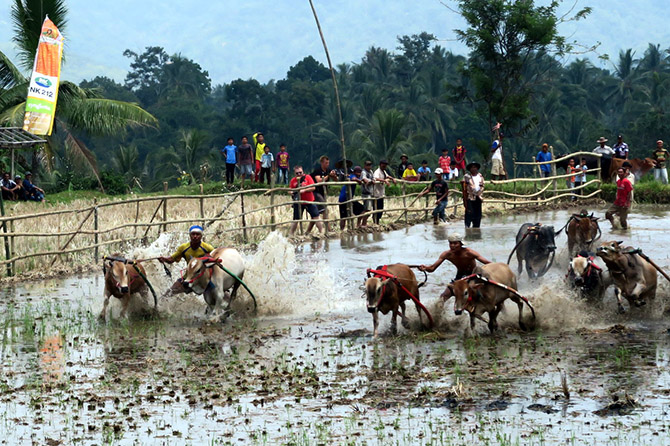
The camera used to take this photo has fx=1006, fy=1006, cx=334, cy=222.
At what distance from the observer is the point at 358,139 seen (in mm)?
51469

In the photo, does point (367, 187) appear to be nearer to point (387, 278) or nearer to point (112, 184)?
point (387, 278)

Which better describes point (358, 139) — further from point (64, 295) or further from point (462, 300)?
point (462, 300)

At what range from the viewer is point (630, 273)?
493 inches

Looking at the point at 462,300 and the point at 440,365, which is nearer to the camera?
the point at 440,365

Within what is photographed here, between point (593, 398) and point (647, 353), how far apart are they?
2.11 meters

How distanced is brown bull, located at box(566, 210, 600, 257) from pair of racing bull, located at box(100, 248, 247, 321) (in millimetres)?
5422

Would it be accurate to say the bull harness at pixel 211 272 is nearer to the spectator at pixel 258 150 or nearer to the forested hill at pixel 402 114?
the spectator at pixel 258 150

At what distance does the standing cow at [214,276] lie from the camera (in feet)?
42.7

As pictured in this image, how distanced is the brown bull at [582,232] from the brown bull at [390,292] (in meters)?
4.33

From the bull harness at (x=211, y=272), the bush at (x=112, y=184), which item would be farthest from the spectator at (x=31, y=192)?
the bull harness at (x=211, y=272)

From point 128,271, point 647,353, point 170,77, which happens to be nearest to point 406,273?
point 647,353

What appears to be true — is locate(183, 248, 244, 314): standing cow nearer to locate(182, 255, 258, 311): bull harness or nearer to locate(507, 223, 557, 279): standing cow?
locate(182, 255, 258, 311): bull harness

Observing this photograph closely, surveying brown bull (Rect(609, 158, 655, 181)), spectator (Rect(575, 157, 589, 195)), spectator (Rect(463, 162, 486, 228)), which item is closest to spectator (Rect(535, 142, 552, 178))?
spectator (Rect(575, 157, 589, 195))

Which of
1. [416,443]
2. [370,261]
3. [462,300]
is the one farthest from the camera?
[370,261]
